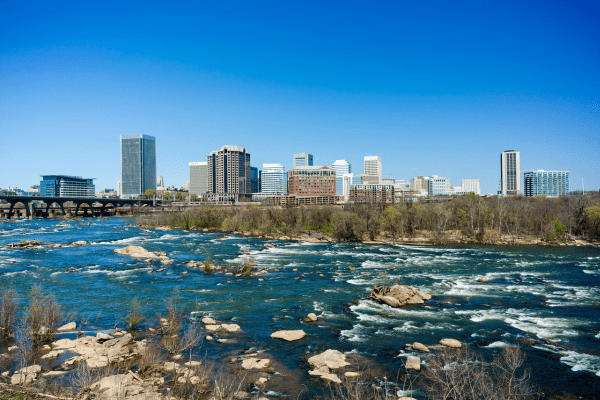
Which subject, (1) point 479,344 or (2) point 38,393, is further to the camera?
(1) point 479,344

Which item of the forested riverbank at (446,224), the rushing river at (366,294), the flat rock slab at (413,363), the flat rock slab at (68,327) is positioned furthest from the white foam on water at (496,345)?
the forested riverbank at (446,224)

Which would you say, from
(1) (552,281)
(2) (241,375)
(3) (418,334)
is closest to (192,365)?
(2) (241,375)

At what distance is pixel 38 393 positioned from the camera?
1430 centimetres

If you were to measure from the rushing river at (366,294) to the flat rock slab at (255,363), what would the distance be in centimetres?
90

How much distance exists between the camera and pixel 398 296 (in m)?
30.4

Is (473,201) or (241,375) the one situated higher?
(473,201)

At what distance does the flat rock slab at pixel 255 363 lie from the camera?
18.7m

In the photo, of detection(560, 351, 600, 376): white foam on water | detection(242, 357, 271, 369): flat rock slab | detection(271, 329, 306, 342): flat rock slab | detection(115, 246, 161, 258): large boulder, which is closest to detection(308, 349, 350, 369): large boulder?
detection(242, 357, 271, 369): flat rock slab

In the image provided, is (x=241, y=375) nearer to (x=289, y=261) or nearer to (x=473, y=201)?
(x=289, y=261)

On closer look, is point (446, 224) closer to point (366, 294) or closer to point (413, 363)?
point (366, 294)

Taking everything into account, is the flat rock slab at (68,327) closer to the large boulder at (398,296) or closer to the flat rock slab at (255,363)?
the flat rock slab at (255,363)

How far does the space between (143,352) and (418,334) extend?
53.2 ft

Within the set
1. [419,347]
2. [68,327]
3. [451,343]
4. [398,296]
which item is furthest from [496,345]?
[68,327]

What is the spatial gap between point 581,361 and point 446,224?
6982 centimetres
